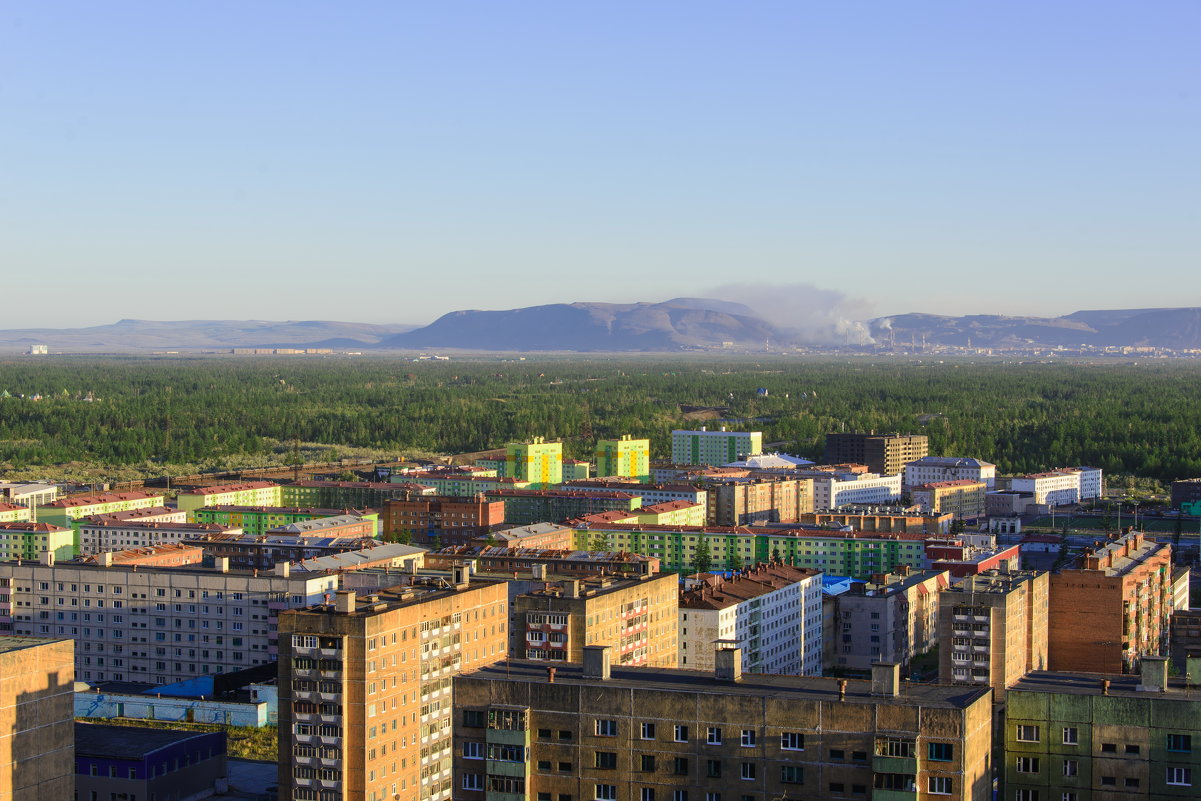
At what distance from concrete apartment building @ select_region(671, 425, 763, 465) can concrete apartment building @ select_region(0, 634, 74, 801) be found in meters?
78.6

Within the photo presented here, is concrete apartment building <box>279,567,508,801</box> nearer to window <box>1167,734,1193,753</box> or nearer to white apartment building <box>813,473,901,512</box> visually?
window <box>1167,734,1193,753</box>

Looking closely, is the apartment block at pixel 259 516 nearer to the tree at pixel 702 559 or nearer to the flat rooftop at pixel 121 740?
the tree at pixel 702 559

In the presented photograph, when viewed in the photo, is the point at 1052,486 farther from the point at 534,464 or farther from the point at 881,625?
the point at 881,625

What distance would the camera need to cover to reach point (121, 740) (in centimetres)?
3142

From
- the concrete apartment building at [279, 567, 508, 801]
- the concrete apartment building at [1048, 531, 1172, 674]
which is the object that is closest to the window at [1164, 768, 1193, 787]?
the concrete apartment building at [279, 567, 508, 801]

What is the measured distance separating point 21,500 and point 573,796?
2156 inches

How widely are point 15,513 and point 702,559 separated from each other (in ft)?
86.9

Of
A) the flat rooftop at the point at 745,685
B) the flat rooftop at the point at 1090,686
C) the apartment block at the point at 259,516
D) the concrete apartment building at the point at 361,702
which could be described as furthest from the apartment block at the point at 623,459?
the flat rooftop at the point at 745,685

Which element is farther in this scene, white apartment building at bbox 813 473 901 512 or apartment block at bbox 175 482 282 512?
white apartment building at bbox 813 473 901 512

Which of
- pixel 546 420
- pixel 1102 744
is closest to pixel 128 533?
pixel 1102 744

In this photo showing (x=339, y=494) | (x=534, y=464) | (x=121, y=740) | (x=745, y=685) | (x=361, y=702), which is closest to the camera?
(x=745, y=685)

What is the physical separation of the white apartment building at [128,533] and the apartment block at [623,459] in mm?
35340

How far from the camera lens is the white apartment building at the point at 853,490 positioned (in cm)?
8356

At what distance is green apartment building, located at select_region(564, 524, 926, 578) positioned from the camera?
5838 cm
